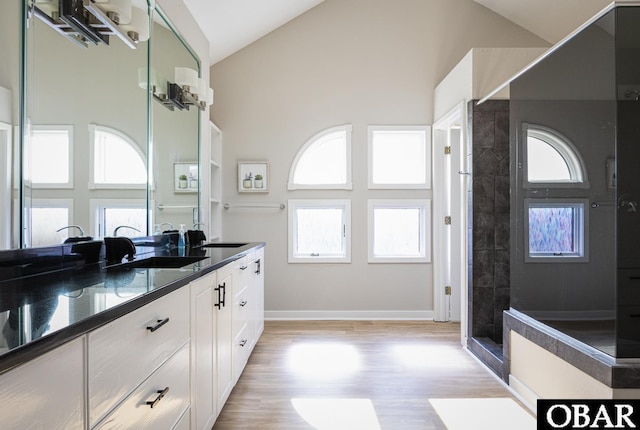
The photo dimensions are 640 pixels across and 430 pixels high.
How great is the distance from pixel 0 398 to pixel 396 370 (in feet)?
8.44

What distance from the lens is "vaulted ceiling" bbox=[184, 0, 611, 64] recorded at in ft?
11.3

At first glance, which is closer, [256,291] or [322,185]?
[256,291]

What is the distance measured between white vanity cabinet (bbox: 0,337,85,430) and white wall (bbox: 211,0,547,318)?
136 inches

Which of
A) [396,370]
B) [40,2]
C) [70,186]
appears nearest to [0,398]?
[70,186]

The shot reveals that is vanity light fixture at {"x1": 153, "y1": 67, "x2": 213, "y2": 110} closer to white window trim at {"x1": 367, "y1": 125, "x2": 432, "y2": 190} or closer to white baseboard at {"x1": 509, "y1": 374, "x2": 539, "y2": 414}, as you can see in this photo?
white window trim at {"x1": 367, "y1": 125, "x2": 432, "y2": 190}

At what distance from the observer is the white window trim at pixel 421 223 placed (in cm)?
427

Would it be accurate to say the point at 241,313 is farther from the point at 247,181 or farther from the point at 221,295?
the point at 247,181

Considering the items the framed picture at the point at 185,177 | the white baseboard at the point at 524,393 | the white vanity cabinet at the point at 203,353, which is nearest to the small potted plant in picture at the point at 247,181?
the framed picture at the point at 185,177

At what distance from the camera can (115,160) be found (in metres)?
2.15

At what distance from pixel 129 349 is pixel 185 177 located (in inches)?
90.9

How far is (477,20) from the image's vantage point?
4285mm

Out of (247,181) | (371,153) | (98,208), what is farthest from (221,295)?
(371,153)

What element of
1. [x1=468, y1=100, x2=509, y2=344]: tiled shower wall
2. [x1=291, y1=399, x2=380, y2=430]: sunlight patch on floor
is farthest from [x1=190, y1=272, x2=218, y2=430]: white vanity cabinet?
[x1=468, y1=100, x2=509, y2=344]: tiled shower wall

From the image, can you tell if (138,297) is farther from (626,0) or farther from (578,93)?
(626,0)
